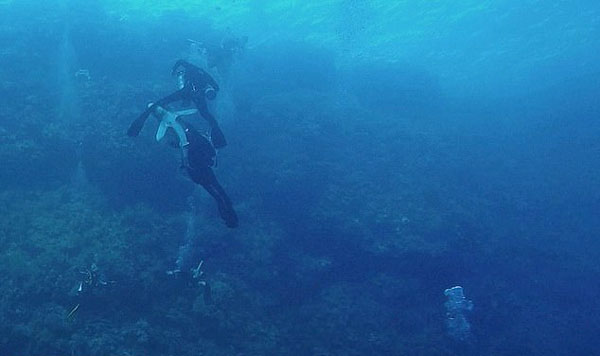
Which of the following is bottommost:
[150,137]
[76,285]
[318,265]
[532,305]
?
[76,285]

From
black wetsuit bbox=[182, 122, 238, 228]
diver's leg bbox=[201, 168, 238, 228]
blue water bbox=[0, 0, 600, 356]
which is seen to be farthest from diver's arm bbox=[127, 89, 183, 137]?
blue water bbox=[0, 0, 600, 356]

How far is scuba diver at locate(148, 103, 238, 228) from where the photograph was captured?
22.7 feet

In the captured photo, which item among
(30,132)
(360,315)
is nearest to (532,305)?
(360,315)

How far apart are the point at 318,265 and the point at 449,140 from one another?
7.99m

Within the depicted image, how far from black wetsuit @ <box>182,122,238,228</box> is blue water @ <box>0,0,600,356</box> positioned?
1.56 meters

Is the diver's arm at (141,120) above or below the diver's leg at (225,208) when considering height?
above

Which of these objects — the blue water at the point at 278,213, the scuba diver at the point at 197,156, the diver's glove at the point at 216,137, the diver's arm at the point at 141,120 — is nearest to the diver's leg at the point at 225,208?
the scuba diver at the point at 197,156

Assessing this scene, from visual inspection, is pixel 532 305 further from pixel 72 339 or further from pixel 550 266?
pixel 72 339

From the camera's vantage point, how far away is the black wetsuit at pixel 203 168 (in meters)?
6.96

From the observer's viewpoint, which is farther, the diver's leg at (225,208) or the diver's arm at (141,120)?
the diver's arm at (141,120)

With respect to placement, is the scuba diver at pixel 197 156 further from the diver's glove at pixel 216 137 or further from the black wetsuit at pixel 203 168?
the diver's glove at pixel 216 137

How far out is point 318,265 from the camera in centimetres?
866

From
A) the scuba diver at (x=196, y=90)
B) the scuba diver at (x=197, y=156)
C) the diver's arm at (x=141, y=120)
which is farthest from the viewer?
the scuba diver at (x=196, y=90)

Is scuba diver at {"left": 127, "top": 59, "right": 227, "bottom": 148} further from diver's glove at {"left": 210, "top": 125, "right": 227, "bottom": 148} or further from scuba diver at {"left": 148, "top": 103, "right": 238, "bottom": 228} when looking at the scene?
scuba diver at {"left": 148, "top": 103, "right": 238, "bottom": 228}
